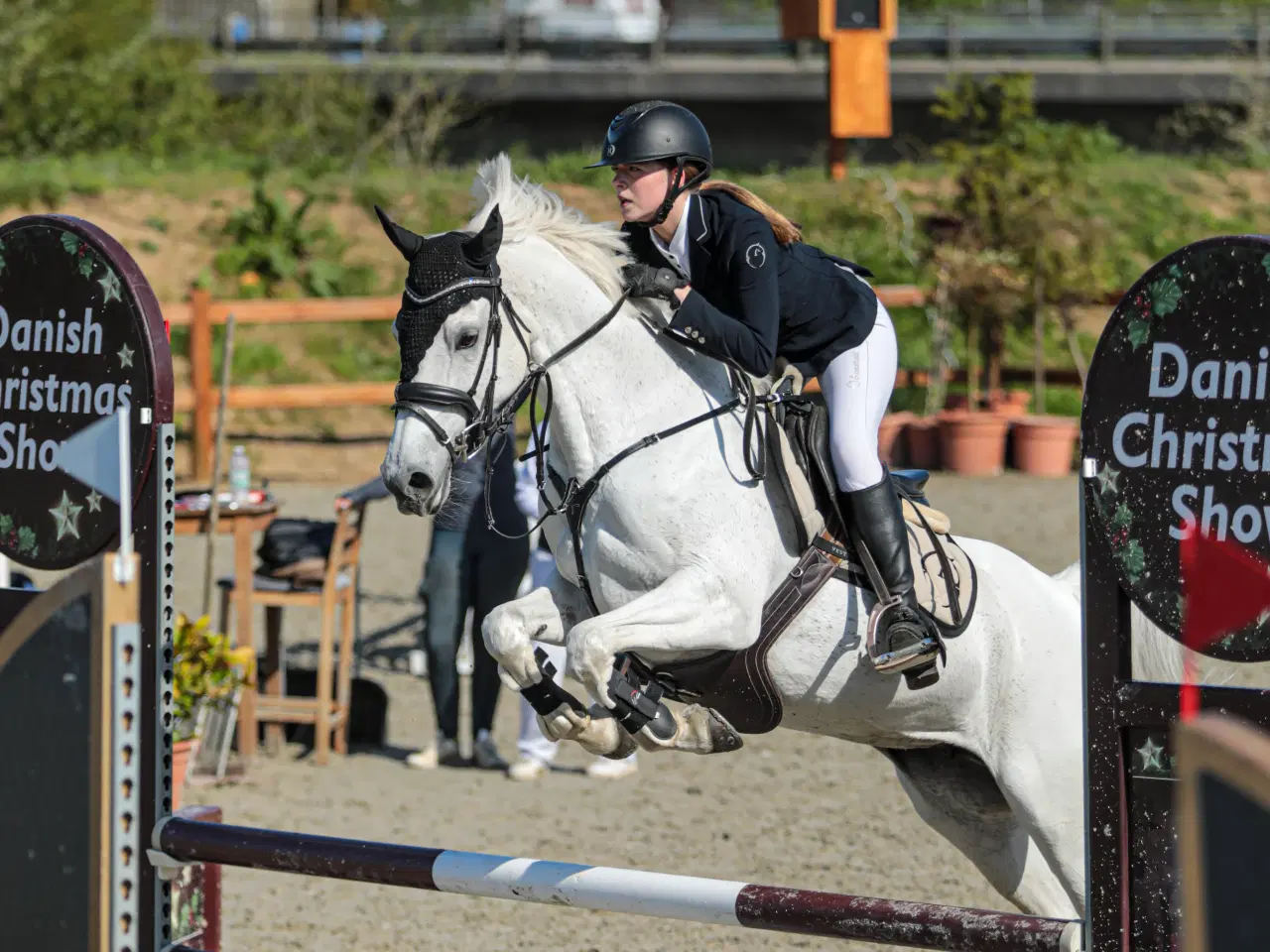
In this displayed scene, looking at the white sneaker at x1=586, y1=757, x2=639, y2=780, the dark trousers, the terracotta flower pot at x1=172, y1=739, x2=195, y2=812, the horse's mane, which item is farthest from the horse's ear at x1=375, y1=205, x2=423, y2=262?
the white sneaker at x1=586, y1=757, x2=639, y2=780

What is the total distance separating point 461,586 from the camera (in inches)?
253

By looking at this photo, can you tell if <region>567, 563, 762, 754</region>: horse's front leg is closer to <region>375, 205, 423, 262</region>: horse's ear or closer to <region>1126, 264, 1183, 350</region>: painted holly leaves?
<region>375, 205, 423, 262</region>: horse's ear

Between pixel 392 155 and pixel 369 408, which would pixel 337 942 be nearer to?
pixel 369 408

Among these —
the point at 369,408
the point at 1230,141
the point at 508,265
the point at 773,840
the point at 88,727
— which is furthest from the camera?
the point at 1230,141

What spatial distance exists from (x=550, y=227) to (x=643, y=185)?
28cm

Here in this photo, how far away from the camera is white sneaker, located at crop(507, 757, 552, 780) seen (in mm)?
6320

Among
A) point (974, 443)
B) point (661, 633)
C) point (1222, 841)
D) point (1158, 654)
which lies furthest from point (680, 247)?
point (974, 443)

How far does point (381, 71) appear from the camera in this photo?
1967cm

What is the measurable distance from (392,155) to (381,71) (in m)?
1.19

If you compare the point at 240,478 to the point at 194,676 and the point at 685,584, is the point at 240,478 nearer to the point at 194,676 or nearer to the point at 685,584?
the point at 194,676

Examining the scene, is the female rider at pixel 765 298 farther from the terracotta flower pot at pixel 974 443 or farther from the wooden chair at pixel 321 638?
the terracotta flower pot at pixel 974 443

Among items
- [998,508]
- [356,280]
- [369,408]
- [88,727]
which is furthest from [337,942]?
[356,280]

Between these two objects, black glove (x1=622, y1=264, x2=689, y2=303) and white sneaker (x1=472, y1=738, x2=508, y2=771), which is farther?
white sneaker (x1=472, y1=738, x2=508, y2=771)

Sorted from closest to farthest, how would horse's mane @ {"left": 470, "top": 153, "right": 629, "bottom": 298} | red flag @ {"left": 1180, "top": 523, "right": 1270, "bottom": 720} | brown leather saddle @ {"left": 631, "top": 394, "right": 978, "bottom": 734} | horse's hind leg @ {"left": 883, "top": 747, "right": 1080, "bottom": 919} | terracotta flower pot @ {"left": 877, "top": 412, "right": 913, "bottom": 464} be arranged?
red flag @ {"left": 1180, "top": 523, "right": 1270, "bottom": 720}
brown leather saddle @ {"left": 631, "top": 394, "right": 978, "bottom": 734}
horse's mane @ {"left": 470, "top": 153, "right": 629, "bottom": 298}
horse's hind leg @ {"left": 883, "top": 747, "right": 1080, "bottom": 919}
terracotta flower pot @ {"left": 877, "top": 412, "right": 913, "bottom": 464}
